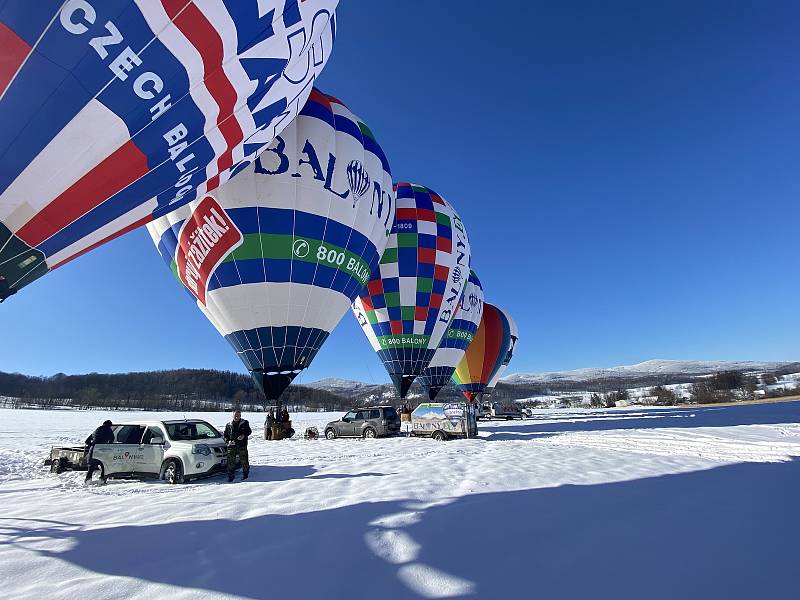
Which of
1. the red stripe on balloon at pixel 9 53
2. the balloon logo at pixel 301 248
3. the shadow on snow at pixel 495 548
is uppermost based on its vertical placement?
the balloon logo at pixel 301 248

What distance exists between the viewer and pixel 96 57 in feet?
22.9

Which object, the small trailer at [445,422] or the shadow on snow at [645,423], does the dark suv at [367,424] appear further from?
the shadow on snow at [645,423]

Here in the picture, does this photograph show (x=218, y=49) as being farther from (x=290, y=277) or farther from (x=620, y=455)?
(x=620, y=455)

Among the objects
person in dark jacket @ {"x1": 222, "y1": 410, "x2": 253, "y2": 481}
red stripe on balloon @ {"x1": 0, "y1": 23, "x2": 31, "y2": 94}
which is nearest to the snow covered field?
person in dark jacket @ {"x1": 222, "y1": 410, "x2": 253, "y2": 481}

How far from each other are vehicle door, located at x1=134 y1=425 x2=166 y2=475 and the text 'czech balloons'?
32.9m

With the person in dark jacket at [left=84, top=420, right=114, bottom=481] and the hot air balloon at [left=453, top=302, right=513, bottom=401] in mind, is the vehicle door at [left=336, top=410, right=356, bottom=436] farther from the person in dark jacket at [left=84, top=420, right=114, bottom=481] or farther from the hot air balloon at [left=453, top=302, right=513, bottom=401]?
the hot air balloon at [left=453, top=302, right=513, bottom=401]

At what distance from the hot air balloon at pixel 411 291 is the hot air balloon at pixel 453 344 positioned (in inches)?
132

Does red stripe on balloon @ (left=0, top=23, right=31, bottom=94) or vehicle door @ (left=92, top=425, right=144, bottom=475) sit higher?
red stripe on balloon @ (left=0, top=23, right=31, bottom=94)

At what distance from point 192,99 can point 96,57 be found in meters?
1.82

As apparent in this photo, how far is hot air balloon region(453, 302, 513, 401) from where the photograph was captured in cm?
3850

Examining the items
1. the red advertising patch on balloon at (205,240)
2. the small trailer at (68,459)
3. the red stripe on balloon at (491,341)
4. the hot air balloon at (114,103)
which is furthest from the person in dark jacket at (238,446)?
the red stripe on balloon at (491,341)

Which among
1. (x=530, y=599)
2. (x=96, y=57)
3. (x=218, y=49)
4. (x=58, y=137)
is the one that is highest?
(x=218, y=49)

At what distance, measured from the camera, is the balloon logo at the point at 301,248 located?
14.8 meters

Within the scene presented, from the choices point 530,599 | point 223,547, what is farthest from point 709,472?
point 223,547
